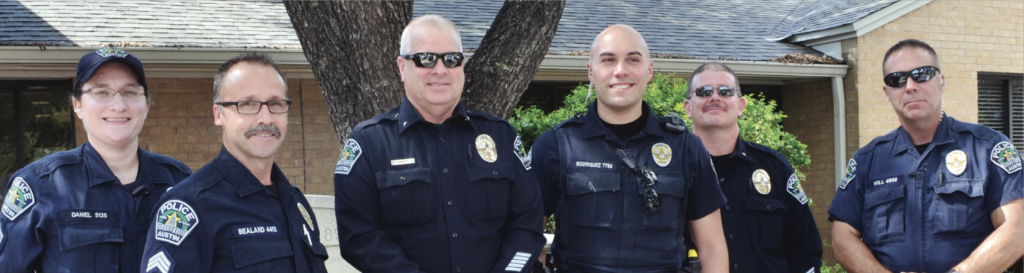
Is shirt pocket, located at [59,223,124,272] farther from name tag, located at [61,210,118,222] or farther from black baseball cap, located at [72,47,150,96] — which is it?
black baseball cap, located at [72,47,150,96]

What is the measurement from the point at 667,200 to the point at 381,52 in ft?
6.13

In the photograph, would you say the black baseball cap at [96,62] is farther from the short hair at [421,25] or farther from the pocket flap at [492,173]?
the pocket flap at [492,173]

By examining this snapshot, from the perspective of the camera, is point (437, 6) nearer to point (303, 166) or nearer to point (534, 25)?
point (303, 166)

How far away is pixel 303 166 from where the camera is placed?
26.4 feet

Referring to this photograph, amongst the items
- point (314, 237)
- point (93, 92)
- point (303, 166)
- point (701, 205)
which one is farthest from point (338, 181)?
point (303, 166)

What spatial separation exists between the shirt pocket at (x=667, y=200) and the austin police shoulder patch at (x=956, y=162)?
126cm

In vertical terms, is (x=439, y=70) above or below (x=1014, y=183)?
above

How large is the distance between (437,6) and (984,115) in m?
7.48

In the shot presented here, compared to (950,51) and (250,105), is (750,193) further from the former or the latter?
(950,51)

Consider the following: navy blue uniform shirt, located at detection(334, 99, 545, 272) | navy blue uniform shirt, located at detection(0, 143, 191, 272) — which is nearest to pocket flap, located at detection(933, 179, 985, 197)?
navy blue uniform shirt, located at detection(334, 99, 545, 272)

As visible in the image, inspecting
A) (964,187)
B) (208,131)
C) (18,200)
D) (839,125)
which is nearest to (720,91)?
(964,187)

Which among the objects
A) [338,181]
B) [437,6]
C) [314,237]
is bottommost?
[314,237]

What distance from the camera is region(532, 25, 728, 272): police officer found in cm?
289

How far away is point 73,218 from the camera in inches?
95.7
